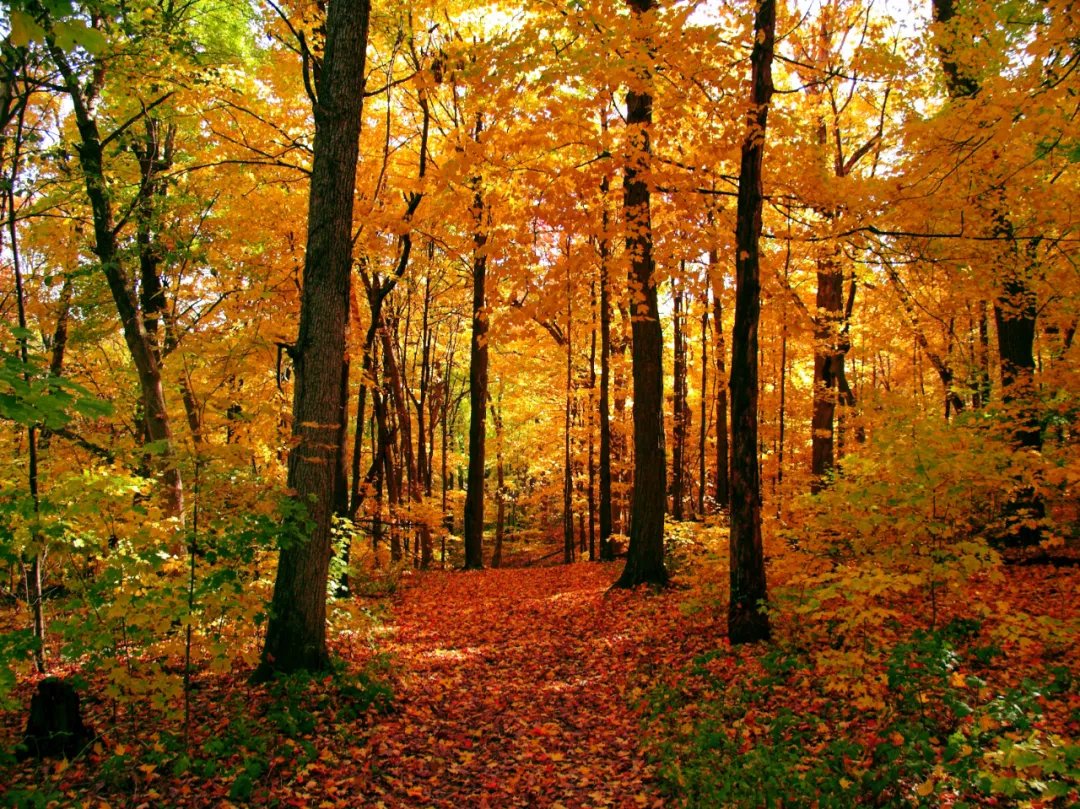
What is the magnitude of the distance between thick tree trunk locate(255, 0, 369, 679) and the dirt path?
49.5 inches

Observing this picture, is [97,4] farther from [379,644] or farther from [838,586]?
[838,586]

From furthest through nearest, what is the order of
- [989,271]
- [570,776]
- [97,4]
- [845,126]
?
[845,126] < [989,271] < [97,4] < [570,776]

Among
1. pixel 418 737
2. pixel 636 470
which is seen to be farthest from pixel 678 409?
pixel 418 737

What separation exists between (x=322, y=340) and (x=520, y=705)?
4.11 metres

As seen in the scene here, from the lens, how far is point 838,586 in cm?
505

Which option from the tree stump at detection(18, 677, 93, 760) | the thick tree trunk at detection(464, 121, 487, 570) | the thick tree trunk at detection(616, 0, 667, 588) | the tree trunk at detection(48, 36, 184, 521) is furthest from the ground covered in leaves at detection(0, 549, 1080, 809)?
the thick tree trunk at detection(464, 121, 487, 570)

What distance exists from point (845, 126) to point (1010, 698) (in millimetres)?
12241

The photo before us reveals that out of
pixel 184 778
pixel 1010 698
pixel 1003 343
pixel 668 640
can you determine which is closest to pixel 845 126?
pixel 1003 343

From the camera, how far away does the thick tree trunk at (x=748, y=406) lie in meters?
6.35

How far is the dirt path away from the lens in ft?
15.0

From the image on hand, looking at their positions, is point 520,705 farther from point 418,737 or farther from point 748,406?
point 748,406

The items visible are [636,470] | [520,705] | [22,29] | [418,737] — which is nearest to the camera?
[22,29]

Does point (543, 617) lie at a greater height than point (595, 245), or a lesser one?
lesser

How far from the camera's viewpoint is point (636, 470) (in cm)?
1034
